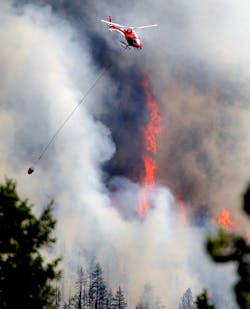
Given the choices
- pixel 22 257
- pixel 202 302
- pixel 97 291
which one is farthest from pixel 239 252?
pixel 97 291

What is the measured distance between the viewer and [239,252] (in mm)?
8500

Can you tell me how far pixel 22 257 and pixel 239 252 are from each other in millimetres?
14371

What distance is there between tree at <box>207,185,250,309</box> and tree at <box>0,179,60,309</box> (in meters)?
13.9

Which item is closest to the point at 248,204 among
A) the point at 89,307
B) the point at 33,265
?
the point at 33,265

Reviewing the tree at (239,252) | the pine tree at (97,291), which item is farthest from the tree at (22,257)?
the pine tree at (97,291)

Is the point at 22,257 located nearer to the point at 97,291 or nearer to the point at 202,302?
the point at 202,302

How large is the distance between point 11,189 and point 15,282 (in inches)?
175

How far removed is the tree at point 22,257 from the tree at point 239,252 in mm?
13901

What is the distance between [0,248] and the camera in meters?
21.0

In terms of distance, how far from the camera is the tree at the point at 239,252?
8375mm

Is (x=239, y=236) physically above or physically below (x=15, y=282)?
below

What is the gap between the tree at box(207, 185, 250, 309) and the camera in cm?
838

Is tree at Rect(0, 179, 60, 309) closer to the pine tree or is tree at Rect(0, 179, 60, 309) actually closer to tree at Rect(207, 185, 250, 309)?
tree at Rect(207, 185, 250, 309)

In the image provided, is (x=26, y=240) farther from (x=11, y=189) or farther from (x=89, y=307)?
(x=89, y=307)
